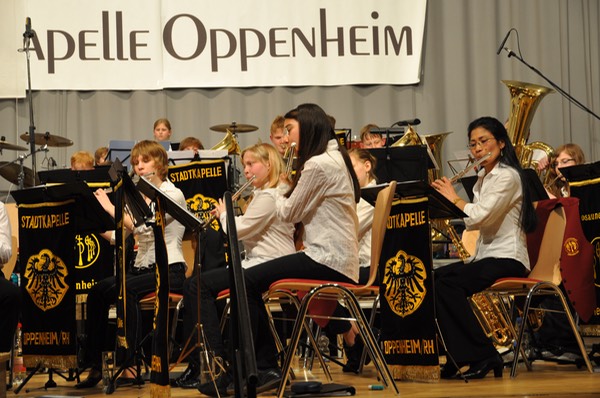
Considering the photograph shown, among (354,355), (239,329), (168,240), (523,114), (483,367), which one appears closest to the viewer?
(239,329)

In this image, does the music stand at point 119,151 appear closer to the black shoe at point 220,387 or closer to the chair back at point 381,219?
the black shoe at point 220,387

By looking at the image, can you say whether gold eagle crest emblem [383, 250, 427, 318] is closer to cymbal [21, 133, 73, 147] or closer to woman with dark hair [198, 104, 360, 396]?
woman with dark hair [198, 104, 360, 396]

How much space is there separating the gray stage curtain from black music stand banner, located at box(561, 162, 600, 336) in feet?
16.1

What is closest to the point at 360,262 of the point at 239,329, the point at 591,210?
the point at 591,210

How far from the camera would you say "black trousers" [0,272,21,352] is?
470cm

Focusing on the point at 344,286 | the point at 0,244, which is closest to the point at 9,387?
the point at 0,244

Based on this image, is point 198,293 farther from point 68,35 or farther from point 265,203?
point 68,35

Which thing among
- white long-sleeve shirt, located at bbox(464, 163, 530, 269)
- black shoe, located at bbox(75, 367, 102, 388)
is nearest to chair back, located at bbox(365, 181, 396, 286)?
white long-sleeve shirt, located at bbox(464, 163, 530, 269)

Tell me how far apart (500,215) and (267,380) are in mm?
1549

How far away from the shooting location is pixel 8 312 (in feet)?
15.5

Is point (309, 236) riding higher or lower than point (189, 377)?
higher

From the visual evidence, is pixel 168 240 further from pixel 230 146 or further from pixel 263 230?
pixel 230 146

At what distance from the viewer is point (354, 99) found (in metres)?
10.3

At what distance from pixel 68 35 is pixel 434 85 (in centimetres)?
408
